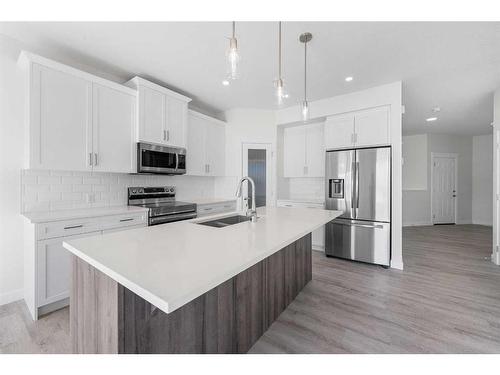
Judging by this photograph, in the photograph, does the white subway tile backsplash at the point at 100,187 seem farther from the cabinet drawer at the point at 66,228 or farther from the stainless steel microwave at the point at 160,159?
the cabinet drawer at the point at 66,228

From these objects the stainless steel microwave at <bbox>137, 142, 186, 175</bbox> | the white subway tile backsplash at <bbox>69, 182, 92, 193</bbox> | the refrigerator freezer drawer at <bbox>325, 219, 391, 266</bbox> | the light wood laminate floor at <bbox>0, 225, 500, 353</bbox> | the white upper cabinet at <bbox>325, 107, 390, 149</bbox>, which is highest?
the white upper cabinet at <bbox>325, 107, 390, 149</bbox>

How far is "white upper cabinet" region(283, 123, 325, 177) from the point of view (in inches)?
169

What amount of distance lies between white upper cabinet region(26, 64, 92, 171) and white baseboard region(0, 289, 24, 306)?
1286mm

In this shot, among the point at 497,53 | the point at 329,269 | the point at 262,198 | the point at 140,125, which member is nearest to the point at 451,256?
the point at 329,269

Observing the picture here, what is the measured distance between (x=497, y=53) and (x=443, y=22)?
42.0 inches

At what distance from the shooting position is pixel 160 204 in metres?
3.28

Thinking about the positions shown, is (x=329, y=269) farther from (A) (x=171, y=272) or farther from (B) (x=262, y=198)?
(A) (x=171, y=272)

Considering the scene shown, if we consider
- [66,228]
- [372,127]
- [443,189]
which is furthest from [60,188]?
[443,189]

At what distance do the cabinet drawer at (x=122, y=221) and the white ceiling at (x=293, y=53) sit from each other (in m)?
1.77

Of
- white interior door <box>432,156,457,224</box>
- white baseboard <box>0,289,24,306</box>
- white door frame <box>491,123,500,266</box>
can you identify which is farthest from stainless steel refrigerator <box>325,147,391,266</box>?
white interior door <box>432,156,457,224</box>

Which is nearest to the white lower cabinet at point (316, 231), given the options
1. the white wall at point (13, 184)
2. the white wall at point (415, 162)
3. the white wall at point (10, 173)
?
the white wall at point (13, 184)

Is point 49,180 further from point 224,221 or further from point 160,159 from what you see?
point 224,221

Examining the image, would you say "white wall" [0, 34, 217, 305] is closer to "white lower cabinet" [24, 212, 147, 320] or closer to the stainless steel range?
"white lower cabinet" [24, 212, 147, 320]

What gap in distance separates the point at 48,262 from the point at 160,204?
142 centimetres
